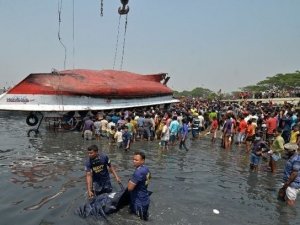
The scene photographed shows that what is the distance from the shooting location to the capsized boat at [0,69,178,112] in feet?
80.6

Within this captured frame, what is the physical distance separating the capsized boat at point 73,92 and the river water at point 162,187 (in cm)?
640

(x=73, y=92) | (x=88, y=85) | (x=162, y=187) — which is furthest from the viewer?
(x=88, y=85)

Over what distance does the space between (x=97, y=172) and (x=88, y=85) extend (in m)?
19.4

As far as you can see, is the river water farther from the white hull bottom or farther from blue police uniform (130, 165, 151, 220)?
the white hull bottom

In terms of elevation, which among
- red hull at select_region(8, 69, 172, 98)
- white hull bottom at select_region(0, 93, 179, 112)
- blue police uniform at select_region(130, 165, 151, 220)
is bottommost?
blue police uniform at select_region(130, 165, 151, 220)

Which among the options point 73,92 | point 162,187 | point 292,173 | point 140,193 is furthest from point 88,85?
point 140,193

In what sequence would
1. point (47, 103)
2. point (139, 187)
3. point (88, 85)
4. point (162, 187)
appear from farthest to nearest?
point (88, 85), point (47, 103), point (162, 187), point (139, 187)

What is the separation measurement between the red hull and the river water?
6.98 m

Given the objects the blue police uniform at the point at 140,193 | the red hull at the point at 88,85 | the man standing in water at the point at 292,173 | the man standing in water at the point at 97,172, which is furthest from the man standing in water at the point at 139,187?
the red hull at the point at 88,85

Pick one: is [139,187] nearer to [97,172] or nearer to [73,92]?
[97,172]

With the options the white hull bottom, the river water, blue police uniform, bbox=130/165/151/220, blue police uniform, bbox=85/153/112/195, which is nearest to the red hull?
the white hull bottom

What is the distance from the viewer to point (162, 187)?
443 inches

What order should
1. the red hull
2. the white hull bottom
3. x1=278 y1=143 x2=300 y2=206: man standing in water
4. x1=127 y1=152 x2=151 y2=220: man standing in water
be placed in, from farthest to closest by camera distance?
the red hull
the white hull bottom
x1=278 y1=143 x2=300 y2=206: man standing in water
x1=127 y1=152 x2=151 y2=220: man standing in water

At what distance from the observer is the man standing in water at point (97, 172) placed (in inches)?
323
